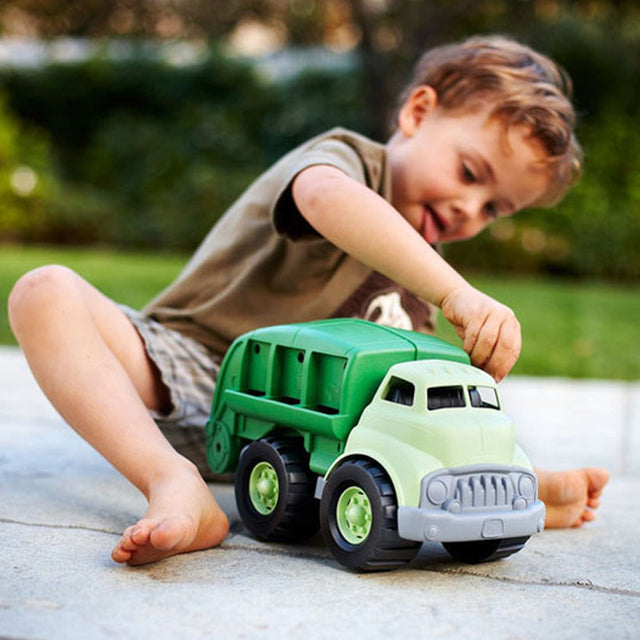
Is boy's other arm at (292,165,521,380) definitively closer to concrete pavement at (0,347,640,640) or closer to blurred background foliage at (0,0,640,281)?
concrete pavement at (0,347,640,640)

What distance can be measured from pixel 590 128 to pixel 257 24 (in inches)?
381

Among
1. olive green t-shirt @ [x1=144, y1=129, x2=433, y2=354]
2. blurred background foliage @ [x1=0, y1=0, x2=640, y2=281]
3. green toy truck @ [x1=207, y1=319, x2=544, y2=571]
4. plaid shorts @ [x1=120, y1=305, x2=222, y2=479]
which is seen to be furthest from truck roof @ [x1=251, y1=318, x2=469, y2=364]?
blurred background foliage @ [x1=0, y1=0, x2=640, y2=281]

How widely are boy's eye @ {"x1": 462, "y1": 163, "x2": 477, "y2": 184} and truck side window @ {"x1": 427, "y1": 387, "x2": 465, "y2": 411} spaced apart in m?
0.79

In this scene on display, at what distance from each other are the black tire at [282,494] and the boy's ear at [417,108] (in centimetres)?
93

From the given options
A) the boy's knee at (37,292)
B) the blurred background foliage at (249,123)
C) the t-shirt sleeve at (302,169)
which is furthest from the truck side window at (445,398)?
the blurred background foliage at (249,123)

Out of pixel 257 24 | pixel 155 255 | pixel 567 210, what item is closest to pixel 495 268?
pixel 567 210

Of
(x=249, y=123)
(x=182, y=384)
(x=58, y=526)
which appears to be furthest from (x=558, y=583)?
(x=249, y=123)

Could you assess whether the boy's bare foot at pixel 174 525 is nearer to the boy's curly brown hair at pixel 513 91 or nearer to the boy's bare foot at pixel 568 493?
the boy's bare foot at pixel 568 493

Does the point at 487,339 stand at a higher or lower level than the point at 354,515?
higher

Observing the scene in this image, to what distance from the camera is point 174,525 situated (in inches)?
58.4

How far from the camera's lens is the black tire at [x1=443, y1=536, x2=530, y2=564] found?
1.52 m

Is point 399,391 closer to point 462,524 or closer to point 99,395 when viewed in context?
point 462,524

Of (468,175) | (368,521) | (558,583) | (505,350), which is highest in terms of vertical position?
(468,175)

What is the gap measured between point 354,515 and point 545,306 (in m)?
5.54
